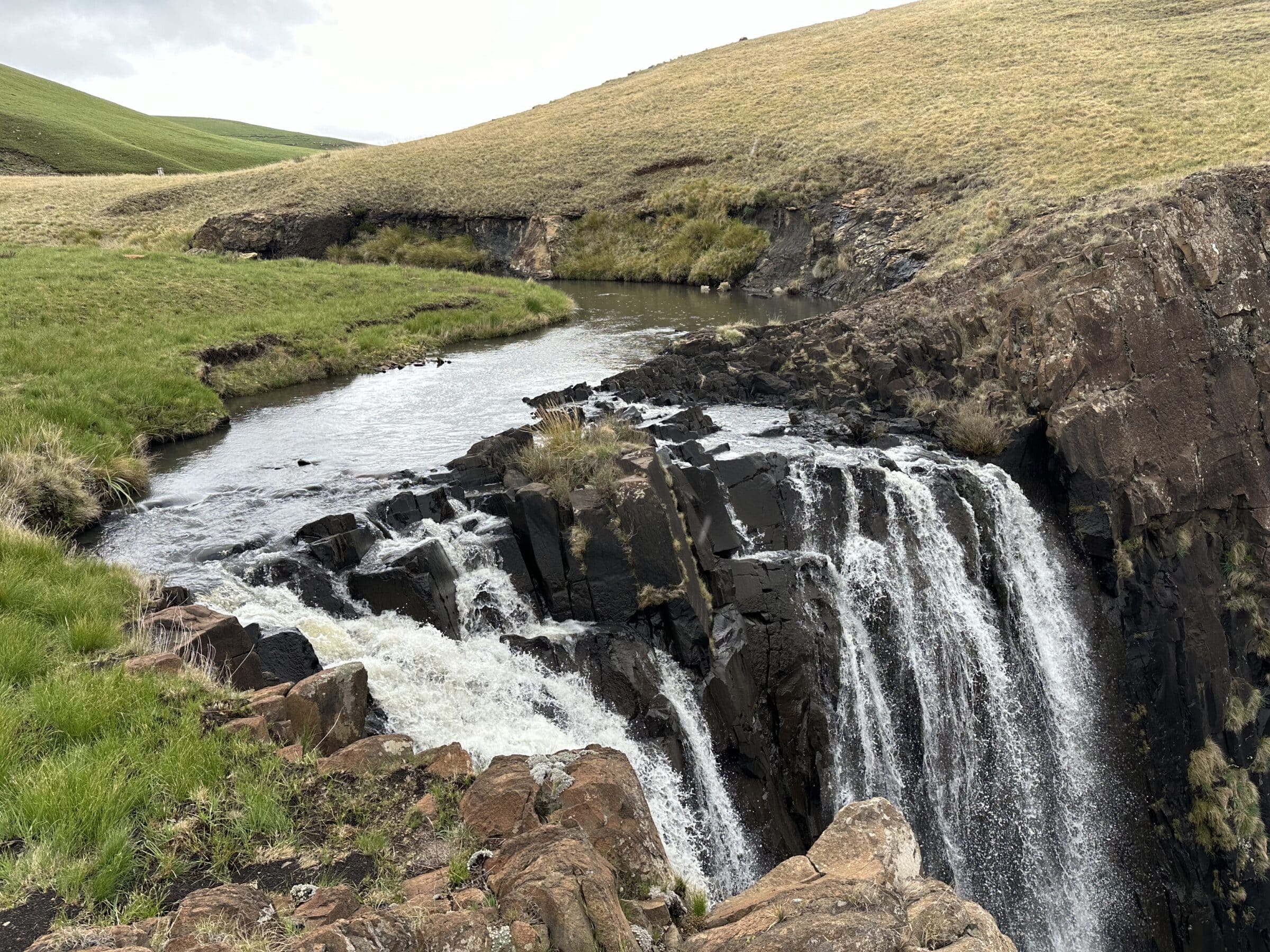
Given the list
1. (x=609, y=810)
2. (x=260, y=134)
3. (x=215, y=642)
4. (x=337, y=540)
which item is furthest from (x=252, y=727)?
(x=260, y=134)

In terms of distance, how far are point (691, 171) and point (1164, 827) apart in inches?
1707

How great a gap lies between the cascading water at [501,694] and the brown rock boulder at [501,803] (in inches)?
56.1

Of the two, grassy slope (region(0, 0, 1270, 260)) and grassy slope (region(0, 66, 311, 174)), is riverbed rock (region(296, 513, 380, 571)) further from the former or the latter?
grassy slope (region(0, 66, 311, 174))

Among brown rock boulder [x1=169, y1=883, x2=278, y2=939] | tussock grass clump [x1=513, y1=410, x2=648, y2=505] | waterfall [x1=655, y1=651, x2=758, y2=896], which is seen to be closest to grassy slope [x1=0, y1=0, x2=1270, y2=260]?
tussock grass clump [x1=513, y1=410, x2=648, y2=505]

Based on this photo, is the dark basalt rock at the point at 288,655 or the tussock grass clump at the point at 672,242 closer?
the dark basalt rock at the point at 288,655

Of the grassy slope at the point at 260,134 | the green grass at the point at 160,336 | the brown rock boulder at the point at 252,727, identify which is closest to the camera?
the brown rock boulder at the point at 252,727

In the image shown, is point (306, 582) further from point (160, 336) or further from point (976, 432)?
point (160, 336)

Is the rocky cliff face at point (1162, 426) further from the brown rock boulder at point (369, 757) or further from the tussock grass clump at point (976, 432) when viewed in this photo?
the brown rock boulder at point (369, 757)

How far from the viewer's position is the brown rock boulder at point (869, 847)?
5.72m

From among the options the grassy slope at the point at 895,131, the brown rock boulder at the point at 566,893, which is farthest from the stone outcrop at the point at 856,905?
the grassy slope at the point at 895,131

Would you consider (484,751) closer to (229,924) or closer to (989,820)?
(229,924)

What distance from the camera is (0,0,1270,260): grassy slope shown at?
114ft

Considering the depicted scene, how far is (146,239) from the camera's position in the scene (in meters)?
41.2

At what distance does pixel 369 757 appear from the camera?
6.93 m
